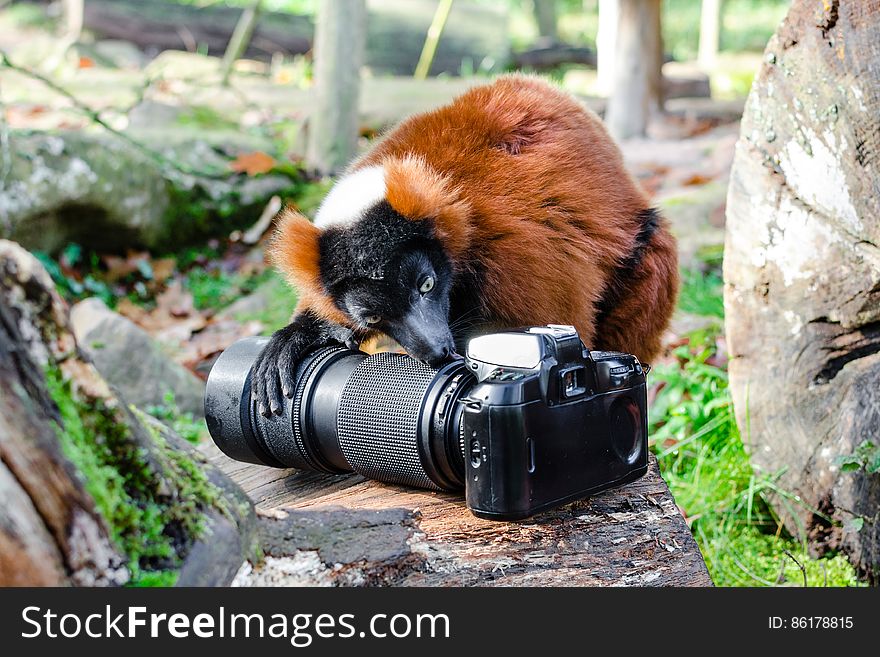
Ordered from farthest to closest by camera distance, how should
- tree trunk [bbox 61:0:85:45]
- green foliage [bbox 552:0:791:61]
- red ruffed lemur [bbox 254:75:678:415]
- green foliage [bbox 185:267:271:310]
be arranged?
1. green foliage [bbox 552:0:791:61]
2. tree trunk [bbox 61:0:85:45]
3. green foliage [bbox 185:267:271:310]
4. red ruffed lemur [bbox 254:75:678:415]

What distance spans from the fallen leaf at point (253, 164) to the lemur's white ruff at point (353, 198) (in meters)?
3.91

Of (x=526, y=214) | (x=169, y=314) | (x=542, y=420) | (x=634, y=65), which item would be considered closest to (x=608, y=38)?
(x=634, y=65)

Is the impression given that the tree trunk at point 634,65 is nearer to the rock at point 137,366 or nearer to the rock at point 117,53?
the rock at point 137,366

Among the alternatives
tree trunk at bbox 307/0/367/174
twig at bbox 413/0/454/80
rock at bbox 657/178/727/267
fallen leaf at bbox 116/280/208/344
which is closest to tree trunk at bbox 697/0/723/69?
twig at bbox 413/0/454/80

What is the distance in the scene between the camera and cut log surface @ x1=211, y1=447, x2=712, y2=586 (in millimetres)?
2078

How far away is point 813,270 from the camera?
3184 millimetres

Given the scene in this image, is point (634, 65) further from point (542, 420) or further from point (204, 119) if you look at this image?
point (542, 420)

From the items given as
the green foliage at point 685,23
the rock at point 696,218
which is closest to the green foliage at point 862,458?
the rock at point 696,218

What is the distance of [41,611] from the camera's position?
5.48ft

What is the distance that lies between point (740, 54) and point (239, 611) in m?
15.2

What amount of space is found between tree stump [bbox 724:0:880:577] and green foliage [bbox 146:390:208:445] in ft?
8.08

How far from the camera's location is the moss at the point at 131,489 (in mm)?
1689

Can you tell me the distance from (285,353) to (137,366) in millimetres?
2064

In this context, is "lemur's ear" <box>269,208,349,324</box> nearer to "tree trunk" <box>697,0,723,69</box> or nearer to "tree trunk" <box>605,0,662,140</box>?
"tree trunk" <box>605,0,662,140</box>
